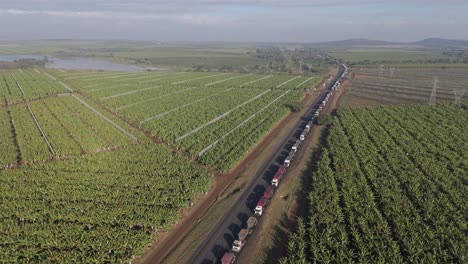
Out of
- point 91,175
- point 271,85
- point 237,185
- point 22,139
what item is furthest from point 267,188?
point 271,85

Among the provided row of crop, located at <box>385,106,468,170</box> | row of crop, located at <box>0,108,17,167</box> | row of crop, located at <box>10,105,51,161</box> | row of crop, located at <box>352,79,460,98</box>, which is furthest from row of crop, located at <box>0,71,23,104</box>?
row of crop, located at <box>352,79,460,98</box>

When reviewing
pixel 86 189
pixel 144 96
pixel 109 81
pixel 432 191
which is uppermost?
pixel 109 81

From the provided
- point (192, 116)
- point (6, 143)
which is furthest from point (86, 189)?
point (192, 116)

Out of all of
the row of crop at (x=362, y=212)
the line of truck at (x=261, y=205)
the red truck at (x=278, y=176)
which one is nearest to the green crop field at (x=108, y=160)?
the line of truck at (x=261, y=205)

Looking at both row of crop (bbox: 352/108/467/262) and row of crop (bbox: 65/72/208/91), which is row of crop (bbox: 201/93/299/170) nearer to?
row of crop (bbox: 352/108/467/262)

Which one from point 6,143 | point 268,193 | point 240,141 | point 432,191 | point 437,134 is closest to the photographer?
point 268,193

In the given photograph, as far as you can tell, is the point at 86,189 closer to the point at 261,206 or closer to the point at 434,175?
the point at 261,206
